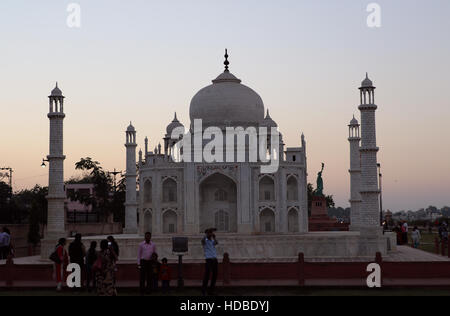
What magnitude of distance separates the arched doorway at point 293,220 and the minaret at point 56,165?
12.2 metres

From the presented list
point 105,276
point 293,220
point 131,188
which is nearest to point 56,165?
point 131,188

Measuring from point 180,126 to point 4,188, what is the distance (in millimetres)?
21200

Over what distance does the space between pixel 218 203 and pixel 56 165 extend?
976 cm

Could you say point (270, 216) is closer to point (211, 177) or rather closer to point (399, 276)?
point (211, 177)

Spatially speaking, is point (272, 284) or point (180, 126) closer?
point (272, 284)

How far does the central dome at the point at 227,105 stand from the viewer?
3653cm

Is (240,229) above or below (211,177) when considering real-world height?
below

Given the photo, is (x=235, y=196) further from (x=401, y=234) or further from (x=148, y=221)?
(x=401, y=234)

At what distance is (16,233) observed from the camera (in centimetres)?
3575

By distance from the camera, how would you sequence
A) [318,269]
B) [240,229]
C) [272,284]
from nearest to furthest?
[272,284] < [318,269] < [240,229]

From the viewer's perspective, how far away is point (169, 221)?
33.9 meters

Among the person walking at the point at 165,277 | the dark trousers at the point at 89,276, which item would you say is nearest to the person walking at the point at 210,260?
the person walking at the point at 165,277
